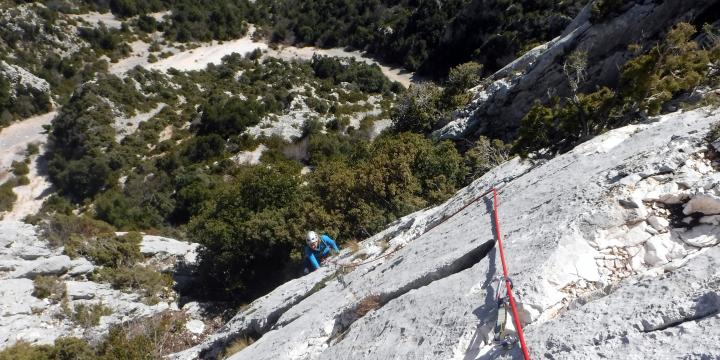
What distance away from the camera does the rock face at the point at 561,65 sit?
15023 mm

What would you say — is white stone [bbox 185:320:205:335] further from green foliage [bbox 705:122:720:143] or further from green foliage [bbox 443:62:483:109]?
green foliage [bbox 443:62:483:109]

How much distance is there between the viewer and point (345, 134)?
133 ft

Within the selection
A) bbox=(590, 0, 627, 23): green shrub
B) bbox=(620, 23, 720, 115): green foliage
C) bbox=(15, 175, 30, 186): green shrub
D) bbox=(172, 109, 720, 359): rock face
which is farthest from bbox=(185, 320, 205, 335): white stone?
bbox=(15, 175, 30, 186): green shrub

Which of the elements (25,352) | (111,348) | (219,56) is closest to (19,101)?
(219,56)

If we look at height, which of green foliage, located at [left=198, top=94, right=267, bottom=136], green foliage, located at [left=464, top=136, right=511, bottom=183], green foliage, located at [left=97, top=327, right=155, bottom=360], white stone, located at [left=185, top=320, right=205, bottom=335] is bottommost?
white stone, located at [left=185, top=320, right=205, bottom=335]

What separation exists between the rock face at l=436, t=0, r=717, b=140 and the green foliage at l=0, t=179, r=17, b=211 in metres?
33.0

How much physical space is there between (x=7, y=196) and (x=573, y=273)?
135 ft

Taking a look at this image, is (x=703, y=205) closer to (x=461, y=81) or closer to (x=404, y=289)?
(x=404, y=289)

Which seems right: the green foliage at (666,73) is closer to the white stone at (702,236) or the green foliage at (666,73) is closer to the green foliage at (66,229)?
the white stone at (702,236)

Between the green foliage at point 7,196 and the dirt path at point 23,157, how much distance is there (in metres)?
0.37

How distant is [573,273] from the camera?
448 centimetres

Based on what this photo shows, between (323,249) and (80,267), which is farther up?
(80,267)

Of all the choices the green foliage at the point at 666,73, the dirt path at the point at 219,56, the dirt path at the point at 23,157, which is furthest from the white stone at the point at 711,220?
the dirt path at the point at 219,56

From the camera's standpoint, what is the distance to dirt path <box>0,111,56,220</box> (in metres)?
34.4
